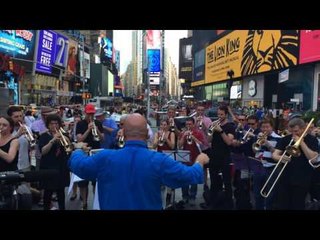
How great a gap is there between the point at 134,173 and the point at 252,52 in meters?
30.9

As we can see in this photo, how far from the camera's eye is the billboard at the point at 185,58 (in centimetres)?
9188

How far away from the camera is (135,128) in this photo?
320 cm

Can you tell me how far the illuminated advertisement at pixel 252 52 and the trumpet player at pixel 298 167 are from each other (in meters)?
16.7

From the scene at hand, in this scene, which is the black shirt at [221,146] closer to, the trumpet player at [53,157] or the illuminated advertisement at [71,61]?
the trumpet player at [53,157]

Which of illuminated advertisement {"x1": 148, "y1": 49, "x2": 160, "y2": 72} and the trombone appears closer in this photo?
the trombone

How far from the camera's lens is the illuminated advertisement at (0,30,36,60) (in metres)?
36.1

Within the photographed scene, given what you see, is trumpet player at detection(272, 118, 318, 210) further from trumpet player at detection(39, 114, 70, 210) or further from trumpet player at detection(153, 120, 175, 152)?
trumpet player at detection(39, 114, 70, 210)

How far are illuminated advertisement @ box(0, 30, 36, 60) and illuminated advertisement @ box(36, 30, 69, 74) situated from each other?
4.91ft

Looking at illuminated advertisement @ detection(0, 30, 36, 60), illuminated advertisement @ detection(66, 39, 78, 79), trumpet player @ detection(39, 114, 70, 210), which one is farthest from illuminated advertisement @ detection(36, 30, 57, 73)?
trumpet player @ detection(39, 114, 70, 210)

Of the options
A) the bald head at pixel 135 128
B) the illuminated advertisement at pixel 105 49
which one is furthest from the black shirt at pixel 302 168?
the illuminated advertisement at pixel 105 49

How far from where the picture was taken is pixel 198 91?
6669 centimetres

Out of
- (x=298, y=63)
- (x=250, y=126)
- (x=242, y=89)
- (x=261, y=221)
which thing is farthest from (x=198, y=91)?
(x=261, y=221)

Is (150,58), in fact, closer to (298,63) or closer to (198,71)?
(298,63)
